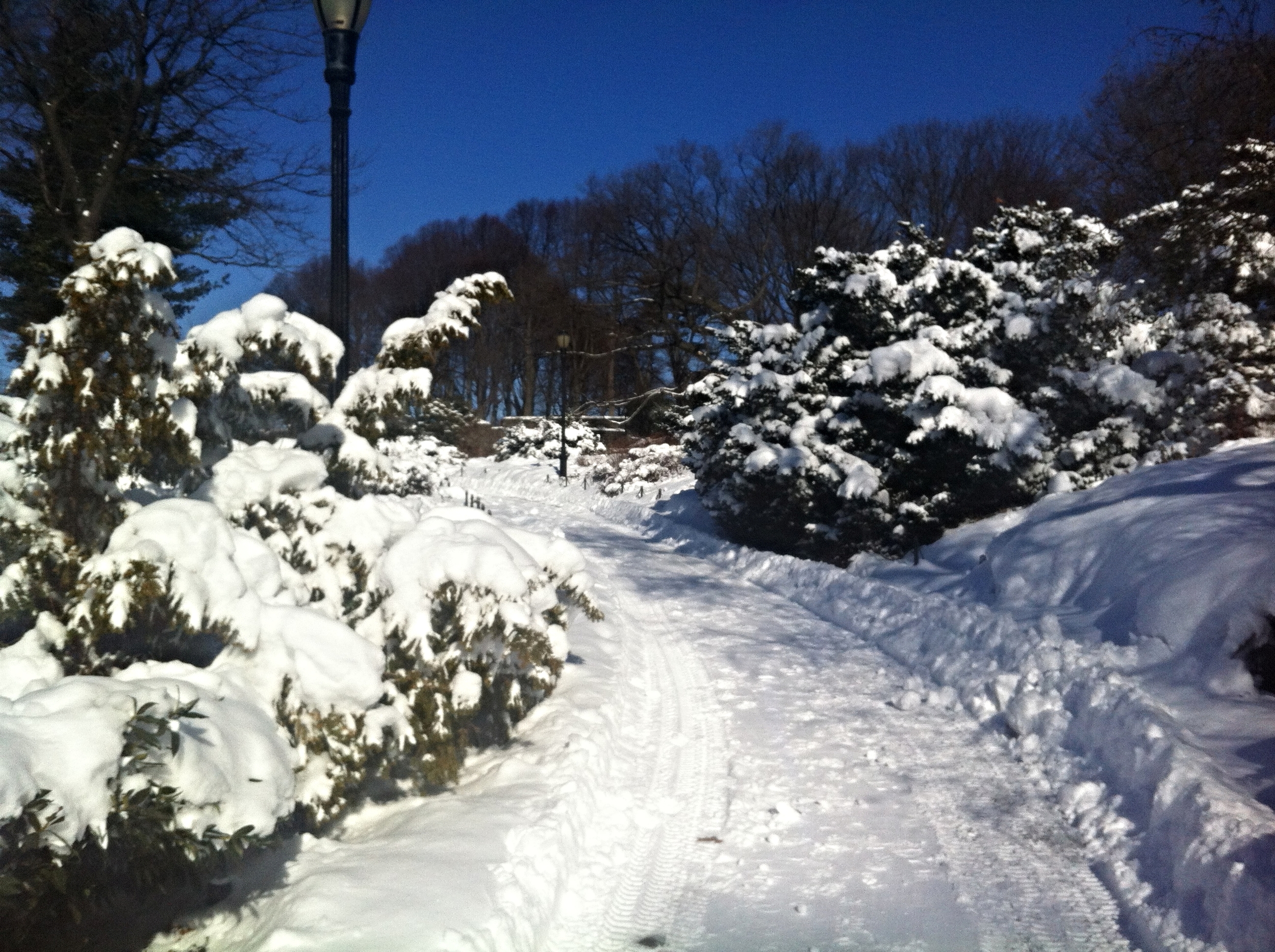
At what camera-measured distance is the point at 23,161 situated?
7949 mm

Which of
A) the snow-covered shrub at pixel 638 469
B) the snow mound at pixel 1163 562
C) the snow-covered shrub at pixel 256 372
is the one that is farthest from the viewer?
the snow-covered shrub at pixel 638 469

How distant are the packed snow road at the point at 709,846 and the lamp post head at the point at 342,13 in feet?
13.9

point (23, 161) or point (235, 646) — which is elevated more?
point (23, 161)

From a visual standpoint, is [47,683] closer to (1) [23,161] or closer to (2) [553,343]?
(1) [23,161]

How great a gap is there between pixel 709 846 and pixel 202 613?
104 inches

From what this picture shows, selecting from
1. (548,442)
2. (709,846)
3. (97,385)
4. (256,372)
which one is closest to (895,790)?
(709,846)

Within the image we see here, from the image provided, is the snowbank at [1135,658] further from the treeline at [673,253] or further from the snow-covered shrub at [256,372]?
the treeline at [673,253]

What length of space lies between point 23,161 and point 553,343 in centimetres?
3087

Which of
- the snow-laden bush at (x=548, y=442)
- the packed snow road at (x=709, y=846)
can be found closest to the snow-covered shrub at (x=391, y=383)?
the packed snow road at (x=709, y=846)

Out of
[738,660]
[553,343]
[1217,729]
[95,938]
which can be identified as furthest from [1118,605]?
[553,343]

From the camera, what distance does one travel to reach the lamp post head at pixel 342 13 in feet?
17.4

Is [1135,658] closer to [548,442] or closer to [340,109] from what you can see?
[340,109]

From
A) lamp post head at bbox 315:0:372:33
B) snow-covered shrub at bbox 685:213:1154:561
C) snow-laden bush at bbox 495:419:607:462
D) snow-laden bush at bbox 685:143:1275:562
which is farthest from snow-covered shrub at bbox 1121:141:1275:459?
snow-laden bush at bbox 495:419:607:462

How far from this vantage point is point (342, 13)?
5.36 metres
